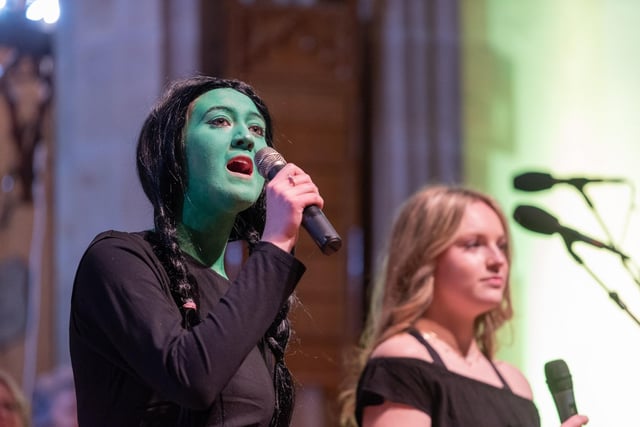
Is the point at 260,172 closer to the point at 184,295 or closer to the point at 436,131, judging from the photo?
the point at 184,295

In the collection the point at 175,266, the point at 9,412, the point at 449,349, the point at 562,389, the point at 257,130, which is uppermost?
the point at 257,130

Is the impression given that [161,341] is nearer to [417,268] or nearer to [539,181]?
[539,181]

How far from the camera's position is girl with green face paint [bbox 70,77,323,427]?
145 centimetres

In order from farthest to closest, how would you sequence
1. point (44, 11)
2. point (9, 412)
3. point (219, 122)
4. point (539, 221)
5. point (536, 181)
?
1. point (44, 11)
2. point (9, 412)
3. point (536, 181)
4. point (539, 221)
5. point (219, 122)

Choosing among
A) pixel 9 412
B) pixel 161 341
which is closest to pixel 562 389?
pixel 161 341

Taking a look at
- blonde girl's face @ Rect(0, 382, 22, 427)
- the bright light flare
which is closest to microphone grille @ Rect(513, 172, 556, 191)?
blonde girl's face @ Rect(0, 382, 22, 427)

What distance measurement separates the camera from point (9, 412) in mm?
3668

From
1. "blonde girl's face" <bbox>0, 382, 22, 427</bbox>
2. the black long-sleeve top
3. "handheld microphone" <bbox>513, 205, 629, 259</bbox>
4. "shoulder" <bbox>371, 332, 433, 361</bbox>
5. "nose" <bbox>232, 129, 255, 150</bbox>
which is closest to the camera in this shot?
the black long-sleeve top

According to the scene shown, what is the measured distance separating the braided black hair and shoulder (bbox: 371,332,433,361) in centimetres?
90

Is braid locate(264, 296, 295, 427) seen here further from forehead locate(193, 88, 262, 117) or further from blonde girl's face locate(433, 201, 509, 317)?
blonde girl's face locate(433, 201, 509, 317)

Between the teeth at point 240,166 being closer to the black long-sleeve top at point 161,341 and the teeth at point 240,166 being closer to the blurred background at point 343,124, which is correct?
the black long-sleeve top at point 161,341

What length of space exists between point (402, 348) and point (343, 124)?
2465 millimetres

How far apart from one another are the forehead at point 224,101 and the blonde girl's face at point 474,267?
A: 1.15 meters

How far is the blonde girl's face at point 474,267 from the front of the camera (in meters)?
2.75
